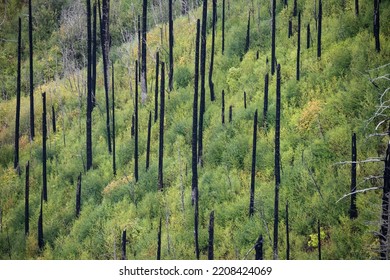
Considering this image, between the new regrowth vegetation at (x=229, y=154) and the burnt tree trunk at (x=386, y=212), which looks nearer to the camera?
the burnt tree trunk at (x=386, y=212)

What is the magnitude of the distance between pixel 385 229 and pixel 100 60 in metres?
30.1

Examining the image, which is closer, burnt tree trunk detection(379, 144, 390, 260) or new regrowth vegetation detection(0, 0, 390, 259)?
burnt tree trunk detection(379, 144, 390, 260)

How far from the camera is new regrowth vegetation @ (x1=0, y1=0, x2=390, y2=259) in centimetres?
1955

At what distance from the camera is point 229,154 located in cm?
2439

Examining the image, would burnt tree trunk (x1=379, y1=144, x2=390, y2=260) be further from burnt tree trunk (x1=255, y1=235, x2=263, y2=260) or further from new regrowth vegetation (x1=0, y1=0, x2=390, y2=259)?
burnt tree trunk (x1=255, y1=235, x2=263, y2=260)

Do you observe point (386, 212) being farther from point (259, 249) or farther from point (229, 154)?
point (229, 154)

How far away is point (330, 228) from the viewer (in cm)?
1881

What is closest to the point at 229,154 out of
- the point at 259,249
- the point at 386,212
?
the point at 259,249

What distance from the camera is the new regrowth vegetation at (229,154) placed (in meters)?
19.5

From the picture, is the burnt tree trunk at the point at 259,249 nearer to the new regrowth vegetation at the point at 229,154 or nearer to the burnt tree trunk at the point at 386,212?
the new regrowth vegetation at the point at 229,154

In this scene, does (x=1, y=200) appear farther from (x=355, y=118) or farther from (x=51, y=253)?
(x=355, y=118)

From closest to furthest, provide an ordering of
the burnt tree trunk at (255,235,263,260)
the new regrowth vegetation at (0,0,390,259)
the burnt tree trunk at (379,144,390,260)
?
the burnt tree trunk at (379,144,390,260)
the burnt tree trunk at (255,235,263,260)
the new regrowth vegetation at (0,0,390,259)

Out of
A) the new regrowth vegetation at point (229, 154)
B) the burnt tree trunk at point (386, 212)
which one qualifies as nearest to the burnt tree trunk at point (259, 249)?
the new regrowth vegetation at point (229, 154)

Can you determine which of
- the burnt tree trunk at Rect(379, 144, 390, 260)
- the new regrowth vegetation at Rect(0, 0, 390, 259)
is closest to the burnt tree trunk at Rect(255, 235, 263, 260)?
the new regrowth vegetation at Rect(0, 0, 390, 259)
